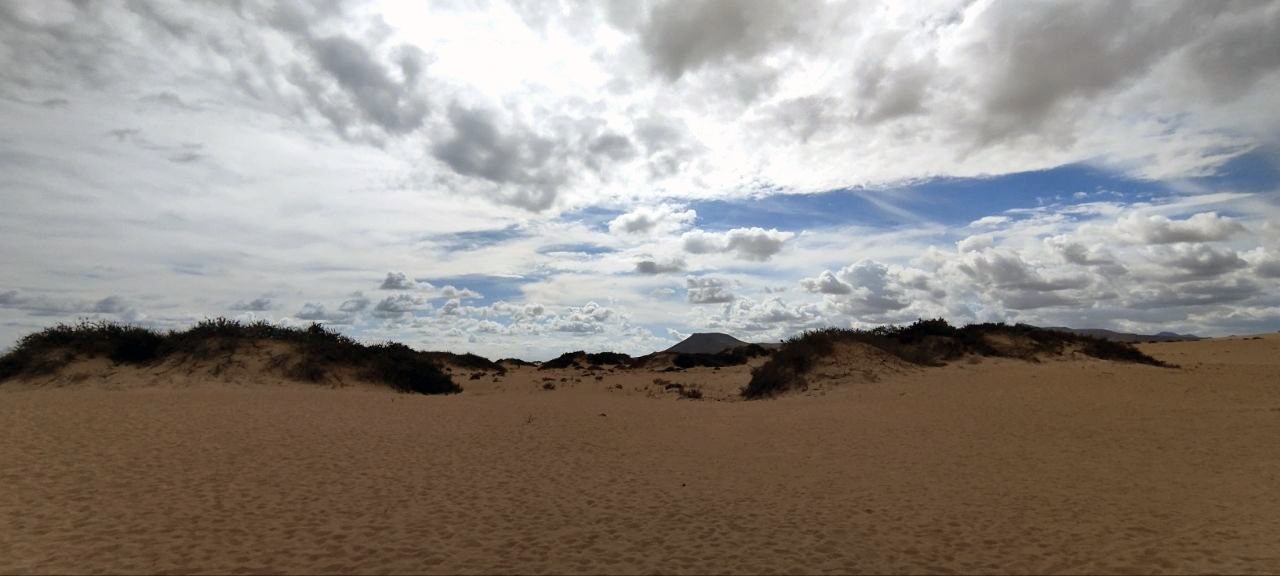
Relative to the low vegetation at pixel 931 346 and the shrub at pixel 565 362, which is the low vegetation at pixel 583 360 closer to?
the shrub at pixel 565 362

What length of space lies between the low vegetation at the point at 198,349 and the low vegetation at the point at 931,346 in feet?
55.7

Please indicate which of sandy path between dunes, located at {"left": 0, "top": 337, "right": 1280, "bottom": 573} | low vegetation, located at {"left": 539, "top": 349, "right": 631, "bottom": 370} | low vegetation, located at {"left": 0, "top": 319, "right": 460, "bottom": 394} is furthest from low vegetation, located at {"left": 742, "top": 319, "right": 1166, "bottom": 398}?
low vegetation, located at {"left": 539, "top": 349, "right": 631, "bottom": 370}

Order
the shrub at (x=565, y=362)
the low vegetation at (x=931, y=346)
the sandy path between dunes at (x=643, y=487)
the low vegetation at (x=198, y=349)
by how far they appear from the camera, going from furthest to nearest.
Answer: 1. the shrub at (x=565, y=362)
2. the low vegetation at (x=931, y=346)
3. the low vegetation at (x=198, y=349)
4. the sandy path between dunes at (x=643, y=487)

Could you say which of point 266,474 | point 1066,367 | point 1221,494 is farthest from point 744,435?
point 1066,367

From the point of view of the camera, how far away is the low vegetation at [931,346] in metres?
28.2

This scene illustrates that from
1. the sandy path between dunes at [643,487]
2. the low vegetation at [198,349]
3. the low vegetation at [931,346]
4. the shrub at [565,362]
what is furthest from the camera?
the shrub at [565,362]

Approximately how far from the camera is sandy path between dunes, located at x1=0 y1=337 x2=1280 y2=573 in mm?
7047

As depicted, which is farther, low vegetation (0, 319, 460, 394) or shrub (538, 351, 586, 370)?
shrub (538, 351, 586, 370)

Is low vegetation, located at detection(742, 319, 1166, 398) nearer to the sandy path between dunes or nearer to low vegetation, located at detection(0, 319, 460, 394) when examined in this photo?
the sandy path between dunes

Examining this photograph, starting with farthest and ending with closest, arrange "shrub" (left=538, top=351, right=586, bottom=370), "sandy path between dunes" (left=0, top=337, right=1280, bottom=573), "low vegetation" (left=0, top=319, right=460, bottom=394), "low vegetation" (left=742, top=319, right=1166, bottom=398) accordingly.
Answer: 1. "shrub" (left=538, top=351, right=586, bottom=370)
2. "low vegetation" (left=742, top=319, right=1166, bottom=398)
3. "low vegetation" (left=0, top=319, right=460, bottom=394)
4. "sandy path between dunes" (left=0, top=337, right=1280, bottom=573)

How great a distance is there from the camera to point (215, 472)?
10398mm

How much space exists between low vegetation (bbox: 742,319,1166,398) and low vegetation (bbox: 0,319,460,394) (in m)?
17.0

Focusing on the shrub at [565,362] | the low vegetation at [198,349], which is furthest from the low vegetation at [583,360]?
the low vegetation at [198,349]

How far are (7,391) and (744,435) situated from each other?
24.6m
